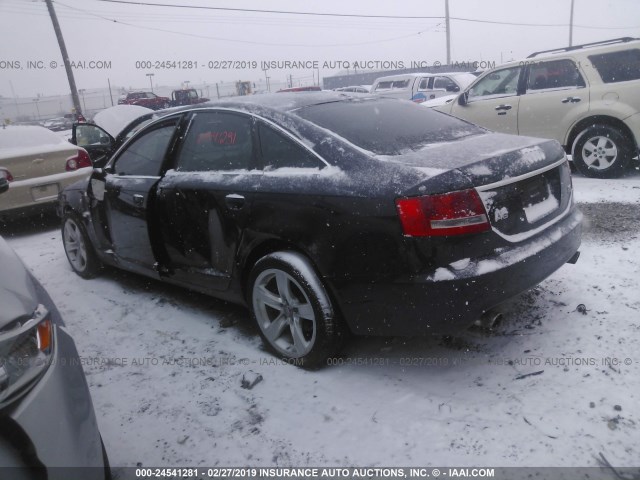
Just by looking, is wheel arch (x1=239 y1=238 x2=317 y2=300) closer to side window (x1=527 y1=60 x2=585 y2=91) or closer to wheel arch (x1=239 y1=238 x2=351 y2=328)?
wheel arch (x1=239 y1=238 x2=351 y2=328)

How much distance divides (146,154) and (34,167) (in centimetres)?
343

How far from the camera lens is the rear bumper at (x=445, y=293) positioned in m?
2.19

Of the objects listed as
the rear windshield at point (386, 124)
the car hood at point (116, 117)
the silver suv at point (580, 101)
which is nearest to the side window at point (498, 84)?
the silver suv at point (580, 101)

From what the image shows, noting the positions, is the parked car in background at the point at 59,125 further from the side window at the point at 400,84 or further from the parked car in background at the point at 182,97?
the side window at the point at 400,84

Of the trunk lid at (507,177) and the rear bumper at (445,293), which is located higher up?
the trunk lid at (507,177)

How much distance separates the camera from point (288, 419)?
2.37m

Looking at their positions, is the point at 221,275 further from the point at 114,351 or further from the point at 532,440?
the point at 532,440

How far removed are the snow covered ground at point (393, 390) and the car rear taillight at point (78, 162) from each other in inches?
142

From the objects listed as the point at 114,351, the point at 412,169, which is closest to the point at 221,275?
the point at 114,351

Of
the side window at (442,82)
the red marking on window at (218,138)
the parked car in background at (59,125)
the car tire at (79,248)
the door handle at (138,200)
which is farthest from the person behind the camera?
the parked car in background at (59,125)

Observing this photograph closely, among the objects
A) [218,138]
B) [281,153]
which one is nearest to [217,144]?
[218,138]

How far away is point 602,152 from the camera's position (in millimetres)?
6168

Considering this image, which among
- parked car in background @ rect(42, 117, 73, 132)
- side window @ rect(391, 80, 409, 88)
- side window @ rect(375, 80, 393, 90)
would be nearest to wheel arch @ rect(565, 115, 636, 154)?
side window @ rect(391, 80, 409, 88)

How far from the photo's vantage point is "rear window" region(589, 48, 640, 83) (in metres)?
5.87
